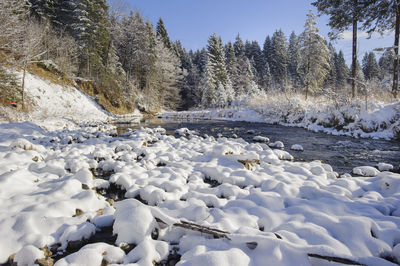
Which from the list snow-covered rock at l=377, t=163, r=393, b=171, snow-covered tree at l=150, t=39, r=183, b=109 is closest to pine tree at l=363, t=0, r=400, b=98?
snow-covered rock at l=377, t=163, r=393, b=171

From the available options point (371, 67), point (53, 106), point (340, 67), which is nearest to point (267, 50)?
point (340, 67)

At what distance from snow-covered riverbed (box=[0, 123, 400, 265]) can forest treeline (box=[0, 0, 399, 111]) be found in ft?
25.9

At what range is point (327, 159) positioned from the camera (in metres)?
5.47

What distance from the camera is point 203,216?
2.28m

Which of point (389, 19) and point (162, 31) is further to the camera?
point (162, 31)

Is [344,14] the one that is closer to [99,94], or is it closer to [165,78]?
[99,94]

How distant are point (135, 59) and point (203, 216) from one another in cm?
3108

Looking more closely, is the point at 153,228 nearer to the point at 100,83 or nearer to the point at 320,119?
the point at 320,119

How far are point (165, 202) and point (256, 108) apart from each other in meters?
17.5

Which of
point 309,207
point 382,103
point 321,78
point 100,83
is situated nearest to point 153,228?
point 309,207

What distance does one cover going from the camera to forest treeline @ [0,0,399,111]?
10883mm

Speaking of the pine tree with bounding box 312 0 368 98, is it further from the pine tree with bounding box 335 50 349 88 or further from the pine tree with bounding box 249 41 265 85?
the pine tree with bounding box 335 50 349 88

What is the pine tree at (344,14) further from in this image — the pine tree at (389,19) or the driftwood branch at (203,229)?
the driftwood branch at (203,229)

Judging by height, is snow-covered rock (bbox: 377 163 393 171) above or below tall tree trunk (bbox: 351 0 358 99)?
below
